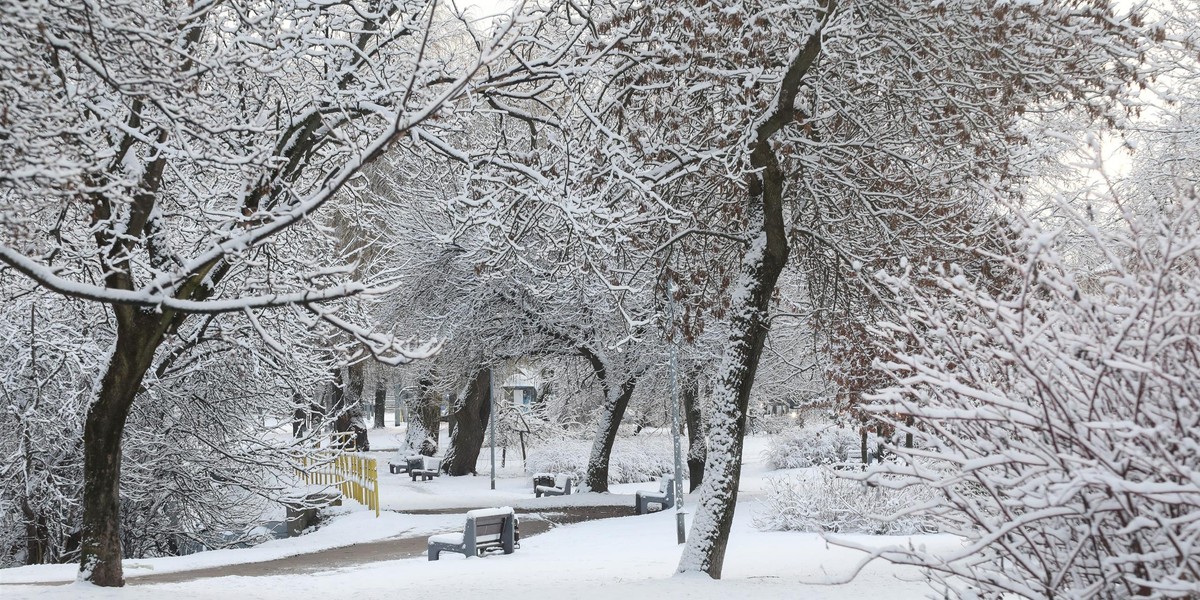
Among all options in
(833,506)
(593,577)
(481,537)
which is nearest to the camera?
(593,577)

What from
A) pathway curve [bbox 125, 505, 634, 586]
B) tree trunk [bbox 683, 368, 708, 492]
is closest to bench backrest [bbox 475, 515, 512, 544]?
pathway curve [bbox 125, 505, 634, 586]

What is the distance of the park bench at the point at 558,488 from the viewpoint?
2541cm

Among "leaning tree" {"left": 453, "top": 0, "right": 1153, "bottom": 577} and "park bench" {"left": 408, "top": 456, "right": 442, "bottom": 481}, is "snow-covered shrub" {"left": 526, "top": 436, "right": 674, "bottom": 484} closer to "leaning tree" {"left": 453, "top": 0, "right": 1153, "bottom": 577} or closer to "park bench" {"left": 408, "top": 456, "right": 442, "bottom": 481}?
"park bench" {"left": 408, "top": 456, "right": 442, "bottom": 481}

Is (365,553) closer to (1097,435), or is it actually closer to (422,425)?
(1097,435)

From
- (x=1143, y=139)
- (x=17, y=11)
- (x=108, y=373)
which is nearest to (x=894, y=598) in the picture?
(x=108, y=373)

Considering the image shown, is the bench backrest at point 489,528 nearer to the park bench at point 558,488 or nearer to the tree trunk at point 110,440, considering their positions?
the tree trunk at point 110,440

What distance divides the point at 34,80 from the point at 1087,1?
28.6 ft

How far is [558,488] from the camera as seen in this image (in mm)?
25547

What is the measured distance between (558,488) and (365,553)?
965 centimetres

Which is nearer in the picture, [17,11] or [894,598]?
[17,11]

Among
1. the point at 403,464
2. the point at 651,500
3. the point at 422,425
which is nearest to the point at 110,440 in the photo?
the point at 651,500

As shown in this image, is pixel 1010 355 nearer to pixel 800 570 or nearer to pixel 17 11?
pixel 17 11

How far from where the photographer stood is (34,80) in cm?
562

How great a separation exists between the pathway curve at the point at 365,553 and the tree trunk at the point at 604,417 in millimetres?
1924
